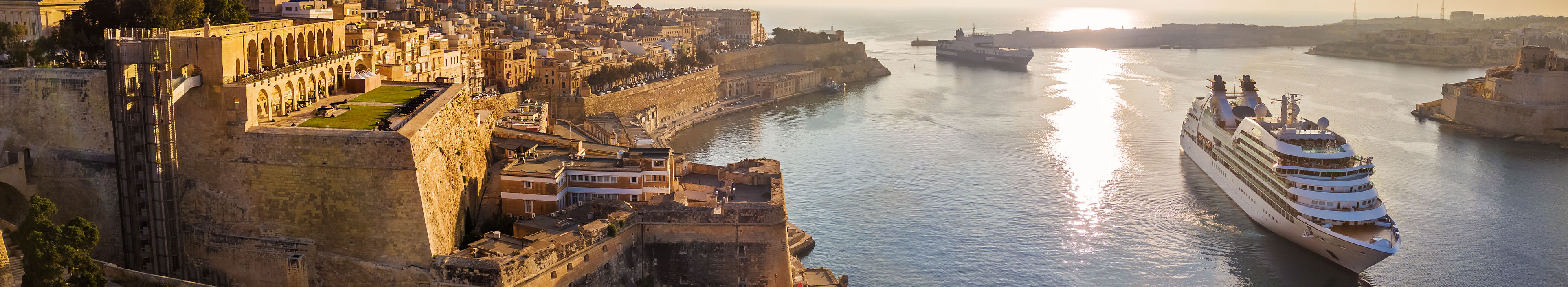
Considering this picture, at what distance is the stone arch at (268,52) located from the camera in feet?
39.8

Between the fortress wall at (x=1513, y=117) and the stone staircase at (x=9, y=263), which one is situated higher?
the stone staircase at (x=9, y=263)

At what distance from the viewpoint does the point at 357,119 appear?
1050 cm

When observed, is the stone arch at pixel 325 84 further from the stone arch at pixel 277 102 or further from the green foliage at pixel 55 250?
the green foliage at pixel 55 250

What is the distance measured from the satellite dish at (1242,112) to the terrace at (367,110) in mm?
12903

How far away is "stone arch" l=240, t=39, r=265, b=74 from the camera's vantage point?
38.2 ft

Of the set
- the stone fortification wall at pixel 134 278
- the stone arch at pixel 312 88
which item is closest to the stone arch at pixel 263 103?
the stone fortification wall at pixel 134 278

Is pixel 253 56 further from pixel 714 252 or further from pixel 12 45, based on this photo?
pixel 714 252

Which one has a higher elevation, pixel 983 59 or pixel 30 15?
pixel 30 15

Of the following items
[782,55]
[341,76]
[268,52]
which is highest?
[268,52]

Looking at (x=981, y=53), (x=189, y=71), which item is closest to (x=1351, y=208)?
(x=189, y=71)

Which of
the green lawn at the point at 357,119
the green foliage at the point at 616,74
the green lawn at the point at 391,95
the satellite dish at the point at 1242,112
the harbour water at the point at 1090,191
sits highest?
the green lawn at the point at 391,95

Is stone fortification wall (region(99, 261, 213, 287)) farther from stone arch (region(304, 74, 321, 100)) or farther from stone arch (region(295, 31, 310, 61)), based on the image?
stone arch (region(295, 31, 310, 61))

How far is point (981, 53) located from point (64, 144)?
4372cm

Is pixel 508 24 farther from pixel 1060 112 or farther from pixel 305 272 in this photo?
pixel 305 272
